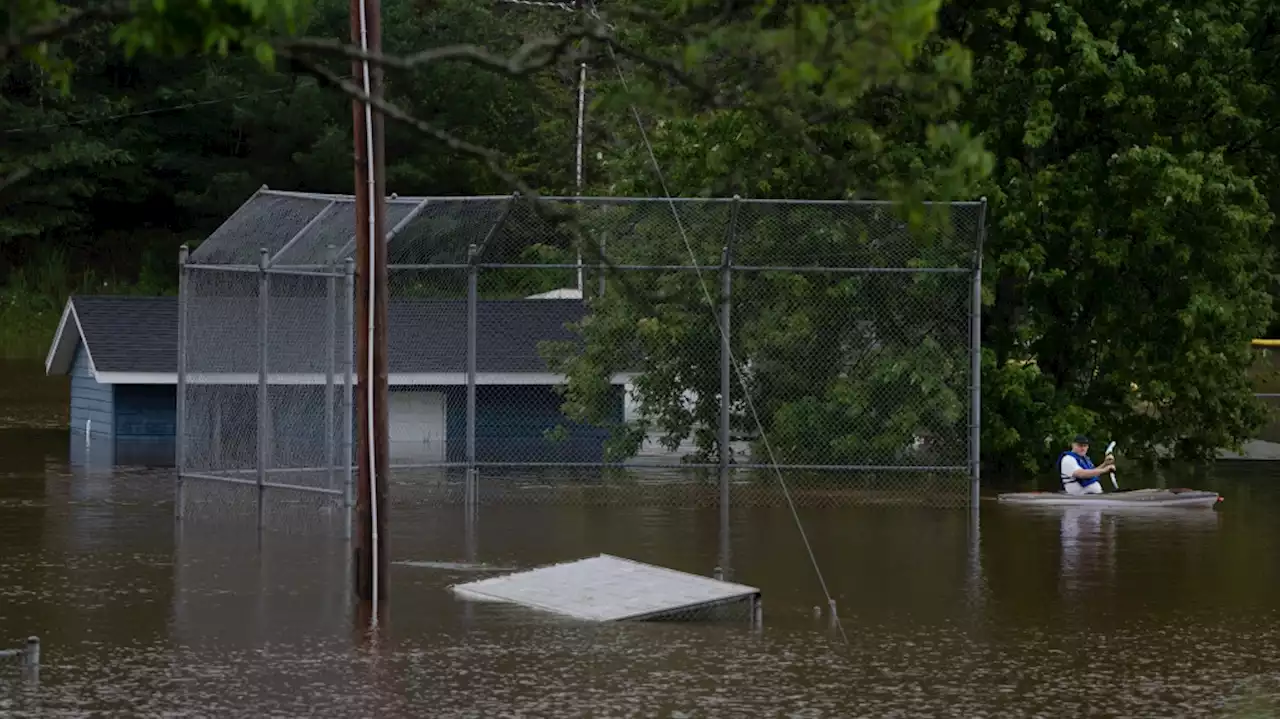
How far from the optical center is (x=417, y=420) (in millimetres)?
30484

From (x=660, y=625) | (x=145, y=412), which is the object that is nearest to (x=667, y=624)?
(x=660, y=625)

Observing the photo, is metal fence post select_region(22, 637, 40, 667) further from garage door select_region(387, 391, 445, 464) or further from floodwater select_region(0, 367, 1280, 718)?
garage door select_region(387, 391, 445, 464)

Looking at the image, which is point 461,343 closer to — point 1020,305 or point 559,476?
point 559,476

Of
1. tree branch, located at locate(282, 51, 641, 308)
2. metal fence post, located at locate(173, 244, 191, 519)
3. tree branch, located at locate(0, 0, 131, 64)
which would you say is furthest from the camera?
metal fence post, located at locate(173, 244, 191, 519)

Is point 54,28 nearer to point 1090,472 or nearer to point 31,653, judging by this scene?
point 31,653

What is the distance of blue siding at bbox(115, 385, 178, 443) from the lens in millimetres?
30750

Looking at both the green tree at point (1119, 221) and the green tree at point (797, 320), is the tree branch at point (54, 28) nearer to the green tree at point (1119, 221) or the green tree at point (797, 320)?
the green tree at point (797, 320)

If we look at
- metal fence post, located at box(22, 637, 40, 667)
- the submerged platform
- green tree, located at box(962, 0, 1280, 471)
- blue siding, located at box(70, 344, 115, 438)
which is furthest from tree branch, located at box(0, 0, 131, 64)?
blue siding, located at box(70, 344, 115, 438)

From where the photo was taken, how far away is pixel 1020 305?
26.1 meters

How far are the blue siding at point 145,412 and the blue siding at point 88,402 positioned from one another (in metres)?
0.14

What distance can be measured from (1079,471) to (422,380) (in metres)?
11.0

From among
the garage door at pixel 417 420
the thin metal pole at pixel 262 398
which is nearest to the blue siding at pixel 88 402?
the garage door at pixel 417 420

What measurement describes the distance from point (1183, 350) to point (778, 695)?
47.8 feet

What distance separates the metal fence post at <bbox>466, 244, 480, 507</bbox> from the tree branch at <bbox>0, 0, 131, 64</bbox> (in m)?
13.4
